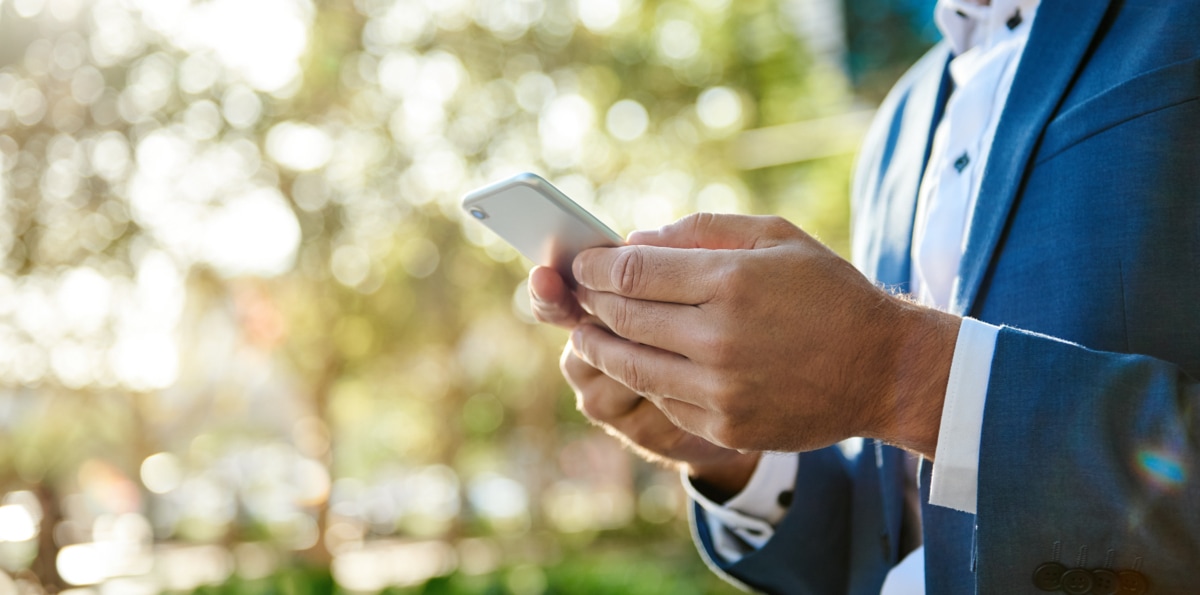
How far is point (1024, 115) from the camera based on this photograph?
1.24m

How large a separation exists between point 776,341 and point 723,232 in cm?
18

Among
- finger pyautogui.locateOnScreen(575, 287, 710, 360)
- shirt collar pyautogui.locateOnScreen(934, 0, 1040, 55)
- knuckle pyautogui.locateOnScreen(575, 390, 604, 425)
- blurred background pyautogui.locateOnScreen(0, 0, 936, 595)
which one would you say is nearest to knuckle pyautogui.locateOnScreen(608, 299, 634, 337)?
finger pyautogui.locateOnScreen(575, 287, 710, 360)

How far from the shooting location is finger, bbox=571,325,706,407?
100cm

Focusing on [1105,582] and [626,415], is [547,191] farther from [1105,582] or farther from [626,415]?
[1105,582]

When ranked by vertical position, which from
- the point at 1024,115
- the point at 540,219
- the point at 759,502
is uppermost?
the point at 1024,115

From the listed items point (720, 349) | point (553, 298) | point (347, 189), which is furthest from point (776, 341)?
point (347, 189)

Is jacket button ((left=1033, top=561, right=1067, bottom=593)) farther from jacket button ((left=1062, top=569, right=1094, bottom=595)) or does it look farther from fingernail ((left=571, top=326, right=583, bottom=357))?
fingernail ((left=571, top=326, right=583, bottom=357))

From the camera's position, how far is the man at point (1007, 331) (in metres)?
0.96

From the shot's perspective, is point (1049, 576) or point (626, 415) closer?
point (1049, 576)

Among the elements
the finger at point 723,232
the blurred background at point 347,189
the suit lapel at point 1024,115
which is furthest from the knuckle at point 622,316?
the blurred background at point 347,189

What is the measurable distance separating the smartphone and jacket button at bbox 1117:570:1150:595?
0.70 metres

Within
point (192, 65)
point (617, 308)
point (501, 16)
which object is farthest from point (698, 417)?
point (501, 16)

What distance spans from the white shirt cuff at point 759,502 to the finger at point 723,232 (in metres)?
0.56

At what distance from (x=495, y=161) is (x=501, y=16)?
177 centimetres
